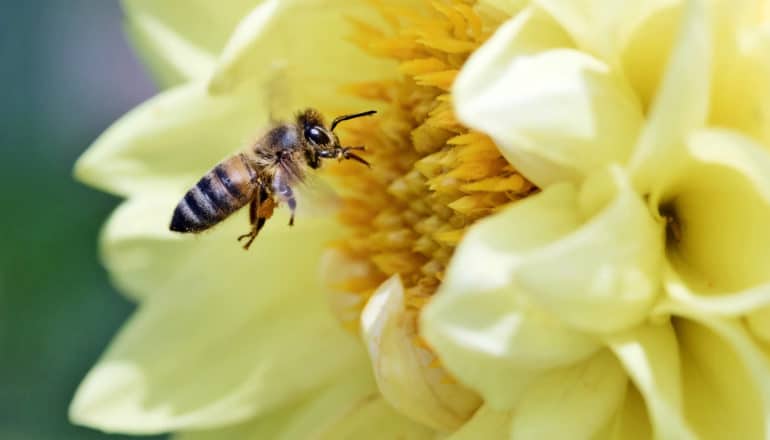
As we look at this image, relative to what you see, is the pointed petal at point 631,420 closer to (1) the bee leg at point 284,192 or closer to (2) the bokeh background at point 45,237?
(1) the bee leg at point 284,192

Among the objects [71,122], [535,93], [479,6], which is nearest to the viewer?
[535,93]

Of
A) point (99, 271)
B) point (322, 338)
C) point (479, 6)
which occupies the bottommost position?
point (99, 271)

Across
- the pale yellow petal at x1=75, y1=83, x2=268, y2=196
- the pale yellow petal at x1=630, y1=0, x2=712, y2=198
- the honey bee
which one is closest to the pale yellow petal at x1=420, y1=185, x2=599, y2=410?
the pale yellow petal at x1=630, y1=0, x2=712, y2=198

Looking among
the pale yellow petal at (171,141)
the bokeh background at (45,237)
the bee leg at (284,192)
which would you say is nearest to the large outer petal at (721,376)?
the bee leg at (284,192)

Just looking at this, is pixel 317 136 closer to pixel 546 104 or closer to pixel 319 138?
pixel 319 138

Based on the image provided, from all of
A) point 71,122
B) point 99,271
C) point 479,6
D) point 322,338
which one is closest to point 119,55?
point 71,122

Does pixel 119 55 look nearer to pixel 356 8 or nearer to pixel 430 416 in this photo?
pixel 356 8
